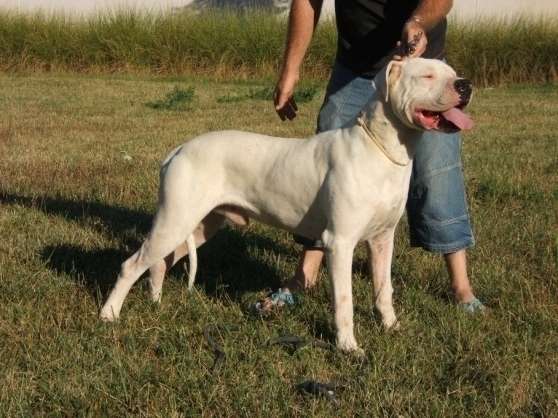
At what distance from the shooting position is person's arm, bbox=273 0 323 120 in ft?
15.1

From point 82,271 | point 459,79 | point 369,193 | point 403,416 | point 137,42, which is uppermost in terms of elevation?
point 459,79

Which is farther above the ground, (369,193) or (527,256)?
(369,193)

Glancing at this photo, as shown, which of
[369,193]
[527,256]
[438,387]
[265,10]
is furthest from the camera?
[265,10]

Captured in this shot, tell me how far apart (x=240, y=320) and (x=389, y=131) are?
4.06 feet

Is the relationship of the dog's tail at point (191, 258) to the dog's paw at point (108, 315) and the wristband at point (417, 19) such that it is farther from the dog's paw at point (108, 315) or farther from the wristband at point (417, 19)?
the wristband at point (417, 19)

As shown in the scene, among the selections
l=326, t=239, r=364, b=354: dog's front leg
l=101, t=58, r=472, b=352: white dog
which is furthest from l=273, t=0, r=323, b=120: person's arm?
l=326, t=239, r=364, b=354: dog's front leg

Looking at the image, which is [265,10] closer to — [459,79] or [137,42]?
[137,42]

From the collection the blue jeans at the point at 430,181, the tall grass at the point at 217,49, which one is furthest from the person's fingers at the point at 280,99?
the tall grass at the point at 217,49

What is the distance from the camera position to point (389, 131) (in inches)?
145

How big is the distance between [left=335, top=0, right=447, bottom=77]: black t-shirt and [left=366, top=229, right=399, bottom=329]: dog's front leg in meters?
1.06

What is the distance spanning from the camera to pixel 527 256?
5.22 meters

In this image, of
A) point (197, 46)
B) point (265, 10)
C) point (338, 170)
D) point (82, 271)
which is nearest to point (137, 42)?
point (197, 46)

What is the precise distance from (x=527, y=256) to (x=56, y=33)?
52.4 feet

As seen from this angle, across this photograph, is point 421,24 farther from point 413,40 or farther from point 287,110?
point 287,110
